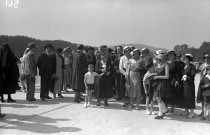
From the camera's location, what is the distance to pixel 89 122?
6.28m

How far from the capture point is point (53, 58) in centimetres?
981

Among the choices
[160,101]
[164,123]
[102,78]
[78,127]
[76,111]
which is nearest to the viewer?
[78,127]

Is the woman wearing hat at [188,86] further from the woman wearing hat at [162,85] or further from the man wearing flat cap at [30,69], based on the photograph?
the man wearing flat cap at [30,69]

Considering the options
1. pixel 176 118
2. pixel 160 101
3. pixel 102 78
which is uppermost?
pixel 102 78

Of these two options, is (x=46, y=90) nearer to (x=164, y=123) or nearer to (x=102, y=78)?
(x=102, y=78)

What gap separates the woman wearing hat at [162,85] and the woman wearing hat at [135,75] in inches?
40.0

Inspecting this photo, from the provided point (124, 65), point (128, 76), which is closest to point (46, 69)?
point (124, 65)

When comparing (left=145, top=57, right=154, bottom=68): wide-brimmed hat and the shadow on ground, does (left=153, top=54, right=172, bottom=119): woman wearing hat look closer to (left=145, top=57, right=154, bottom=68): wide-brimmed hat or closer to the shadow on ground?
(left=145, top=57, right=154, bottom=68): wide-brimmed hat

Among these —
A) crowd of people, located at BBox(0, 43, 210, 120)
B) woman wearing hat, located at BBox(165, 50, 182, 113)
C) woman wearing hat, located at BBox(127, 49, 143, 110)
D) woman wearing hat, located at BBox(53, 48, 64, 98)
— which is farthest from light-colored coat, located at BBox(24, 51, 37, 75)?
woman wearing hat, located at BBox(165, 50, 182, 113)

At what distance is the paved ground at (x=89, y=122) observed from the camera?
5508mm

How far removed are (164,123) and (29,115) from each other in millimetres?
3554

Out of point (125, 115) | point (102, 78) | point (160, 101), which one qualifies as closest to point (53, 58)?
point (102, 78)

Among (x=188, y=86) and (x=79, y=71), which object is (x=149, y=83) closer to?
(x=188, y=86)

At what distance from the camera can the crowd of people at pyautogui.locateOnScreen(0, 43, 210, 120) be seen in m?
7.02
